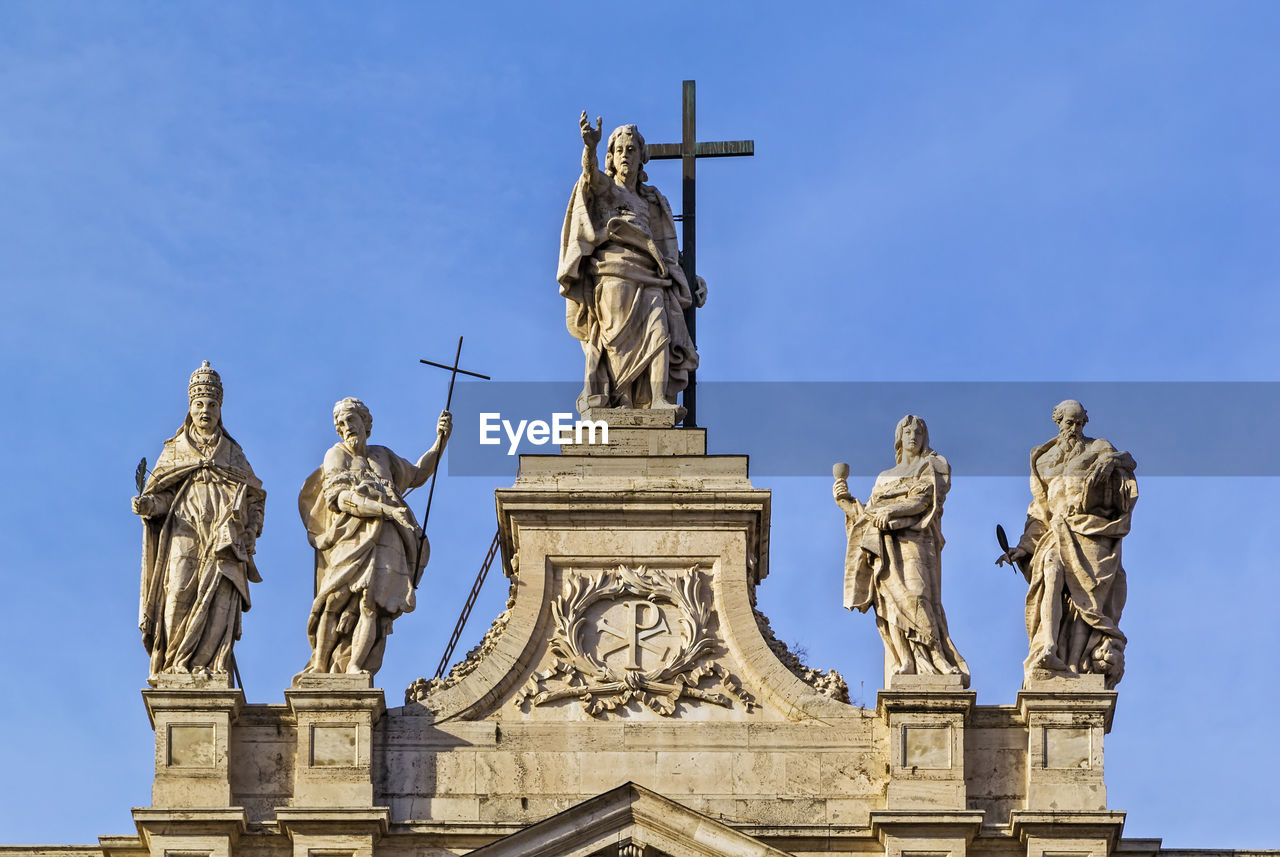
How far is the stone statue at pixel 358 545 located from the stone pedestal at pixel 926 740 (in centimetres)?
395

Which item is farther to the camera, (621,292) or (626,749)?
(621,292)

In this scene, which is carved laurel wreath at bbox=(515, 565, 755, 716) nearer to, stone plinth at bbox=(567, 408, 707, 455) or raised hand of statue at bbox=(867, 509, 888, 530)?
stone plinth at bbox=(567, 408, 707, 455)

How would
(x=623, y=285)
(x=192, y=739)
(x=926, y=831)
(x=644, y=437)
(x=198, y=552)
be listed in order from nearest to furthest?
(x=926, y=831) < (x=192, y=739) < (x=198, y=552) < (x=644, y=437) < (x=623, y=285)

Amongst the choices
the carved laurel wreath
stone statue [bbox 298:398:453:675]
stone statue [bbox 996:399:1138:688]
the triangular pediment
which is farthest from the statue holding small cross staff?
stone statue [bbox 996:399:1138:688]

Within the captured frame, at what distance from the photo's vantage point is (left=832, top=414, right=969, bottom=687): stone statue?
37.5 metres

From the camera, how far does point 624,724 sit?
3725 centimetres

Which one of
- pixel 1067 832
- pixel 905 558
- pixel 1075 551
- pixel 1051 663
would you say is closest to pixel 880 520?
pixel 905 558

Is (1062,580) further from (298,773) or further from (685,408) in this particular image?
(298,773)

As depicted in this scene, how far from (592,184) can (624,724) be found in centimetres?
491

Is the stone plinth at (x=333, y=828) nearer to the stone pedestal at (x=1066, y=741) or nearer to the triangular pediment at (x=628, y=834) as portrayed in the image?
the triangular pediment at (x=628, y=834)

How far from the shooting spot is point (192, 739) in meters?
36.9

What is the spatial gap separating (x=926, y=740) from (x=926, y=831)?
81 centimetres

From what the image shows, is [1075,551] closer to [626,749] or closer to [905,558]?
[905,558]

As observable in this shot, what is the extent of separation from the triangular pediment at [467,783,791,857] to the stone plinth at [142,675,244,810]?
213 cm
